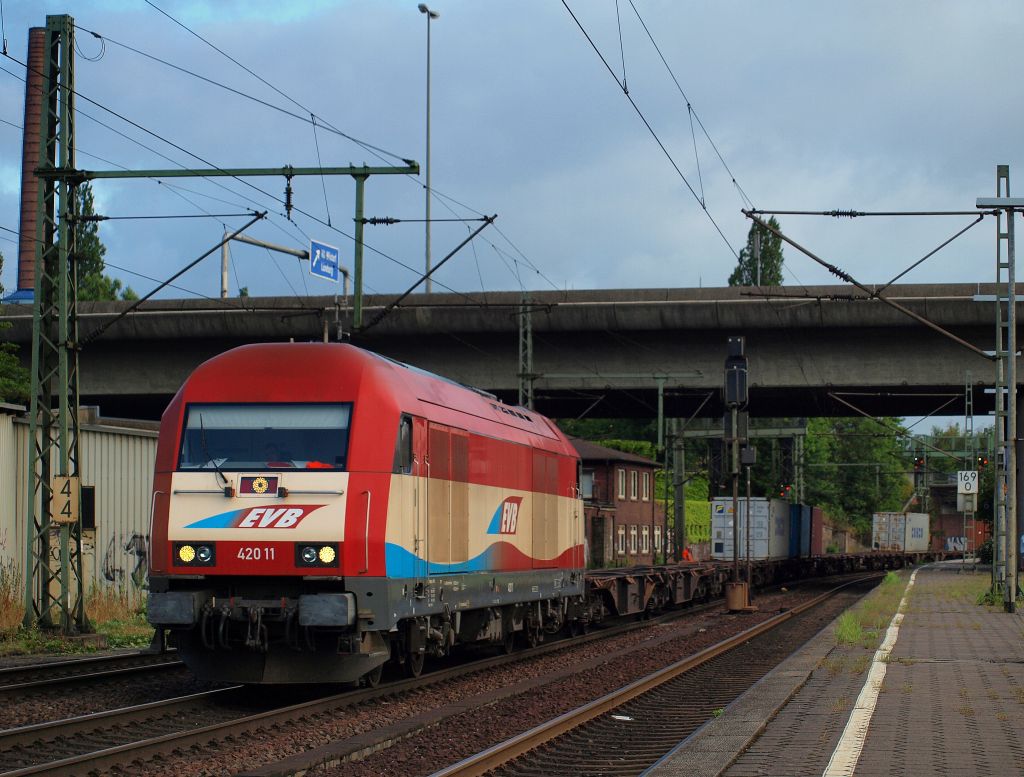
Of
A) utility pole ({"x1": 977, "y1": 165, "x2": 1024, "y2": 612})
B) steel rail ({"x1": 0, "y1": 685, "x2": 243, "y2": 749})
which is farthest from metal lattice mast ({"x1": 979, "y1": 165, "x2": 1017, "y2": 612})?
steel rail ({"x1": 0, "y1": 685, "x2": 243, "y2": 749})

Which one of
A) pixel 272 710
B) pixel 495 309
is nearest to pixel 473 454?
pixel 272 710

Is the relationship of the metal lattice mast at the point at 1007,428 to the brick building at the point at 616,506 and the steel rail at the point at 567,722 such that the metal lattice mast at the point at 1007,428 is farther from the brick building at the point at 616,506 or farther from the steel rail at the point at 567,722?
the brick building at the point at 616,506

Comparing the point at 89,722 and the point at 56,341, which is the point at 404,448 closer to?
the point at 89,722

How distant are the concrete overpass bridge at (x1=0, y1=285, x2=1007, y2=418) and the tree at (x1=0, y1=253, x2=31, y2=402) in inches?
51.5

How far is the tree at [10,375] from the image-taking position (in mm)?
35094

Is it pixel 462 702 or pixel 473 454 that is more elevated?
pixel 473 454

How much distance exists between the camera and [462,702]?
14.0 meters

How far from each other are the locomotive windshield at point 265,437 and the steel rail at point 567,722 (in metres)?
3.26

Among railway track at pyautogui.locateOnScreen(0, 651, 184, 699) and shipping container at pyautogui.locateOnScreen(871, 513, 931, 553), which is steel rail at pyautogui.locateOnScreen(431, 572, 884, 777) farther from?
shipping container at pyautogui.locateOnScreen(871, 513, 931, 553)

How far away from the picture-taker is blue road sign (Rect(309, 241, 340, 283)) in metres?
28.7

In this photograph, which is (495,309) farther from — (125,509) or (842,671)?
(842,671)

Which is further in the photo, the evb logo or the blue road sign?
the blue road sign

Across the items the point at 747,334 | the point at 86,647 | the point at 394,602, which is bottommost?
the point at 86,647

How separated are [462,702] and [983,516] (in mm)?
50350
